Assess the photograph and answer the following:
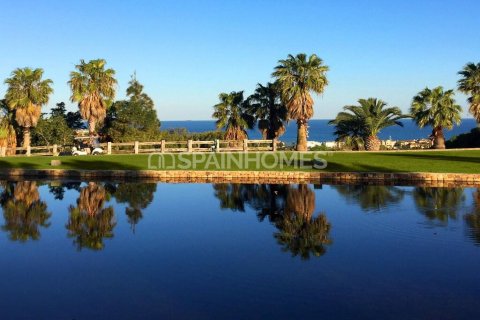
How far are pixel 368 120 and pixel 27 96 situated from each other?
28.3m

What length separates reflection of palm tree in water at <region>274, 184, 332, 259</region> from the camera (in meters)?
12.7

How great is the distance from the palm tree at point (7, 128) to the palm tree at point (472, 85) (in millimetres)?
38000

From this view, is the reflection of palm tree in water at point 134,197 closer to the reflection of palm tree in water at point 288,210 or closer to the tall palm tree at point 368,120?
the reflection of palm tree in water at point 288,210

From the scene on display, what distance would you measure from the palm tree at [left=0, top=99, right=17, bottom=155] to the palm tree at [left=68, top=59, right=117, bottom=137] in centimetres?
577

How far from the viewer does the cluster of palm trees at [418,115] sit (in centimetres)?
4022

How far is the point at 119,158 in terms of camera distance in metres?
34.1

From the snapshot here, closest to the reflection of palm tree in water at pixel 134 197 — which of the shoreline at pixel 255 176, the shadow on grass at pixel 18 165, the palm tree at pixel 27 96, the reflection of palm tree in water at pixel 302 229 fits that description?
the shoreline at pixel 255 176

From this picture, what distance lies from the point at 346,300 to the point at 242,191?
45.8ft

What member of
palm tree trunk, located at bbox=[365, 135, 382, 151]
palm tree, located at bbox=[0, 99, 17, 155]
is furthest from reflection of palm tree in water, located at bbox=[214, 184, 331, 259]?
palm tree, located at bbox=[0, 99, 17, 155]

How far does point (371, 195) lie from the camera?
20828 mm

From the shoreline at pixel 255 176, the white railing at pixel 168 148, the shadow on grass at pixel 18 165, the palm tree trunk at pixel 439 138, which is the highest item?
the palm tree trunk at pixel 439 138

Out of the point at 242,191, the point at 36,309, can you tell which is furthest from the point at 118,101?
the point at 36,309

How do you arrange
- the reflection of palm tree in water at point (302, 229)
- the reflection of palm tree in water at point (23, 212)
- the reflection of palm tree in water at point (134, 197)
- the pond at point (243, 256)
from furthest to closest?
1. the reflection of palm tree in water at point (134, 197)
2. the reflection of palm tree in water at point (23, 212)
3. the reflection of palm tree in water at point (302, 229)
4. the pond at point (243, 256)

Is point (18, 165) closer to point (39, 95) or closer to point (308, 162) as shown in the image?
point (39, 95)
